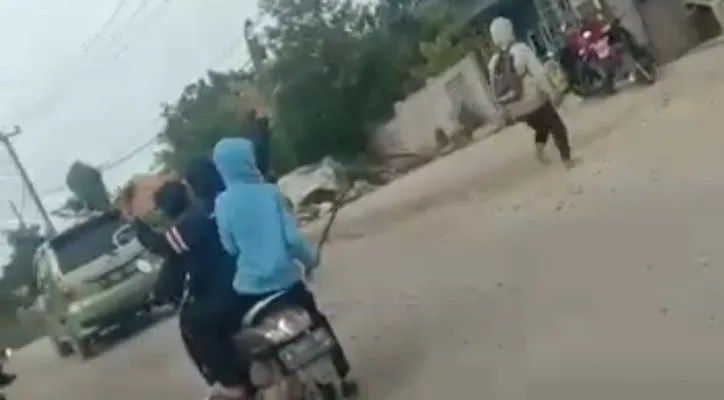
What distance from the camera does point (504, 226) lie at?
12391mm

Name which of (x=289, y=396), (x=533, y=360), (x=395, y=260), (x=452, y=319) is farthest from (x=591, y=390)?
(x=395, y=260)

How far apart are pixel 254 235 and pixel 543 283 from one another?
2.75 metres

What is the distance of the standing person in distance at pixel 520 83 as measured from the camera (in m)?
13.2

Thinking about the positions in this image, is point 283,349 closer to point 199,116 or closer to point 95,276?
point 95,276

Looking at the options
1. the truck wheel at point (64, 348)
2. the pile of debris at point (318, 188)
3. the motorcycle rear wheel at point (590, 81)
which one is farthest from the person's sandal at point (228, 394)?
the pile of debris at point (318, 188)

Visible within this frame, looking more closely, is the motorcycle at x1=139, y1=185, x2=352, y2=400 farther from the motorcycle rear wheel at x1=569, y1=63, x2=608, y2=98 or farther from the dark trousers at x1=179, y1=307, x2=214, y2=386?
the motorcycle rear wheel at x1=569, y1=63, x2=608, y2=98

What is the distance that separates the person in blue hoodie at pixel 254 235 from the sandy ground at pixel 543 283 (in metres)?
1.01

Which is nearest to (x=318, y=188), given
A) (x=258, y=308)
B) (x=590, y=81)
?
(x=590, y=81)

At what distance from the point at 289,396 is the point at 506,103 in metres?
7.03

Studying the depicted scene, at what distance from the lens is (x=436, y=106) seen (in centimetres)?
3291

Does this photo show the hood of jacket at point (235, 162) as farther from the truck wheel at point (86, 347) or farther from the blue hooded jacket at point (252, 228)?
the truck wheel at point (86, 347)

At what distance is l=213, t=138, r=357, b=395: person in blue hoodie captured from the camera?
22.4ft

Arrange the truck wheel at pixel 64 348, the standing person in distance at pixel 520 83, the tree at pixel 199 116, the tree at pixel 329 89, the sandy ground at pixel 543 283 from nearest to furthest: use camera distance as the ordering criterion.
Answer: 1. the sandy ground at pixel 543 283
2. the standing person in distance at pixel 520 83
3. the truck wheel at pixel 64 348
4. the tree at pixel 329 89
5. the tree at pixel 199 116

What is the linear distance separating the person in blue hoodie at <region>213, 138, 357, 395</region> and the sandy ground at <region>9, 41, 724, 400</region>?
1.01m
